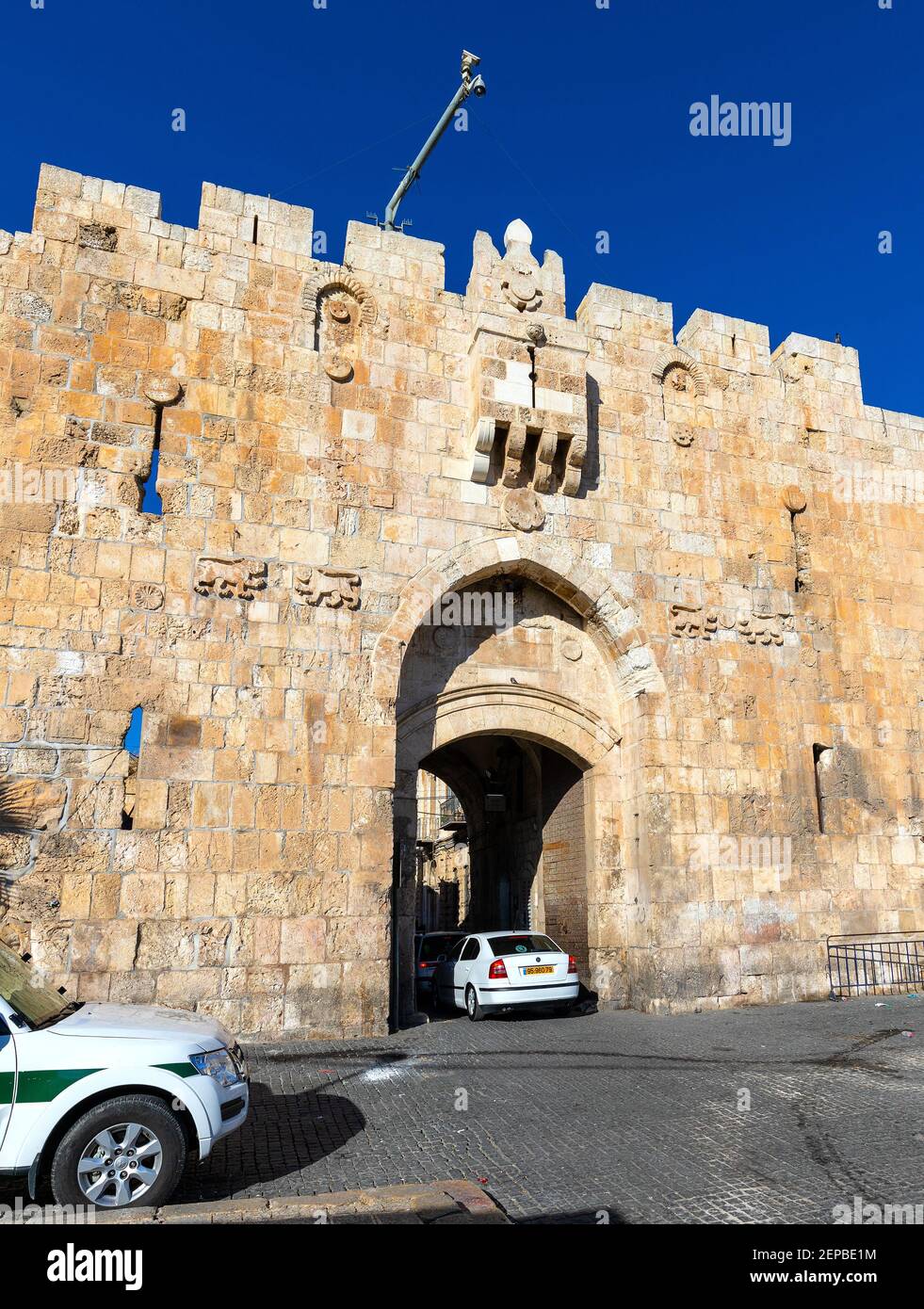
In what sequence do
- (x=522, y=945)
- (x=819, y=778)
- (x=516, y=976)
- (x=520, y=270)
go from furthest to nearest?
(x=819, y=778) < (x=520, y=270) < (x=522, y=945) < (x=516, y=976)

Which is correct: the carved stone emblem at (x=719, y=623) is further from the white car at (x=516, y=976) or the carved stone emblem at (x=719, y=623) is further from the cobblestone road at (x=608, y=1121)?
the cobblestone road at (x=608, y=1121)

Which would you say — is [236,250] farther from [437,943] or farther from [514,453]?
[437,943]

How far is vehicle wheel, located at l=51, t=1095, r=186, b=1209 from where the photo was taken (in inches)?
182

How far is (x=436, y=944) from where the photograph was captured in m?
16.6

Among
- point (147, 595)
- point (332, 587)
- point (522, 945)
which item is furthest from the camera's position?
point (522, 945)

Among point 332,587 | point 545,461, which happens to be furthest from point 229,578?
point 545,461

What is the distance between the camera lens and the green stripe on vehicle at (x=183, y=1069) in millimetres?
4871

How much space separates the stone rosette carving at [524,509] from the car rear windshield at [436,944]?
783 cm

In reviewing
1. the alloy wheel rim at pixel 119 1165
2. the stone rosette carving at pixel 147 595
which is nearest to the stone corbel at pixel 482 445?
the stone rosette carving at pixel 147 595

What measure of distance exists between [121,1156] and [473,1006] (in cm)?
773

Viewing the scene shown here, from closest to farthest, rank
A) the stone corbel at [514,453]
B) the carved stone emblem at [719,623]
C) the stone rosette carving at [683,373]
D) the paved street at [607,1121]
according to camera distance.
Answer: the paved street at [607,1121] < the stone corbel at [514,453] < the carved stone emblem at [719,623] < the stone rosette carving at [683,373]

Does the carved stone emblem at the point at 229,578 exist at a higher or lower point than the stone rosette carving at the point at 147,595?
higher
